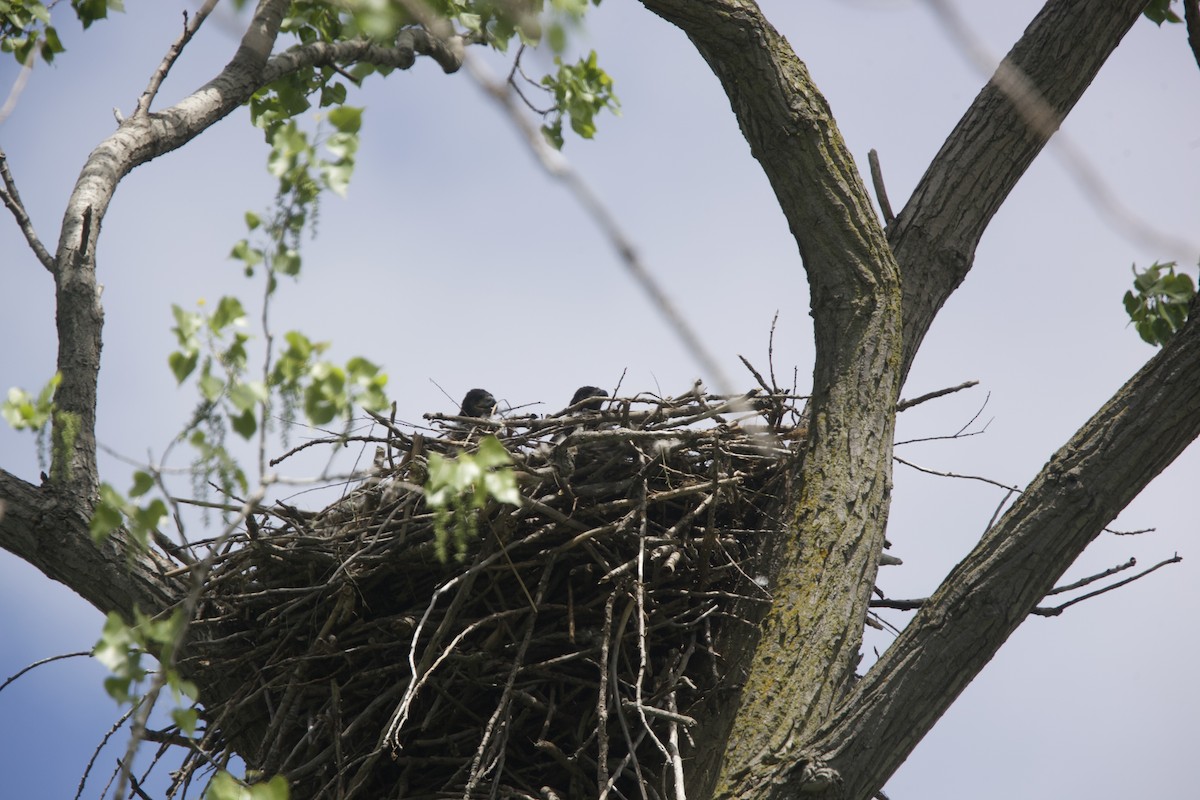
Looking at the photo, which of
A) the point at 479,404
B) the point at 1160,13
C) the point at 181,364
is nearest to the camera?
the point at 181,364

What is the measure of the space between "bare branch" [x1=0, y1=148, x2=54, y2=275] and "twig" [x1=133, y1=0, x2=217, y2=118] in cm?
48

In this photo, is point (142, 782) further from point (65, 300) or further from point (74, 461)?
point (65, 300)

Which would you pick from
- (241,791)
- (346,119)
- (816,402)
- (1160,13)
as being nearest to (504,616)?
(816,402)

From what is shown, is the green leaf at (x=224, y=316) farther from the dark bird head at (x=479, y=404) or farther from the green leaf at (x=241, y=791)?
the dark bird head at (x=479, y=404)

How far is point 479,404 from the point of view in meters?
5.58

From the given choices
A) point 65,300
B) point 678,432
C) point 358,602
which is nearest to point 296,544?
point 358,602

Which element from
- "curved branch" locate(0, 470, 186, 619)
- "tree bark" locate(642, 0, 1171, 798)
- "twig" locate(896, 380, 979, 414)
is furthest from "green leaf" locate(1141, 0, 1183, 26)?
"curved branch" locate(0, 470, 186, 619)

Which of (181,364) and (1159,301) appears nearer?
(181,364)

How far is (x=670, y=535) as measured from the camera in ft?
12.4

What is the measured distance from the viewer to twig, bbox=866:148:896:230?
12.8 feet

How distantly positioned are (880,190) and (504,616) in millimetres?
1928

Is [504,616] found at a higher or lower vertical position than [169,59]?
lower

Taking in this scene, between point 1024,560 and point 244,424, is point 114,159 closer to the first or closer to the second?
point 244,424

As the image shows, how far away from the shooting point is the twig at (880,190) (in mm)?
3904
